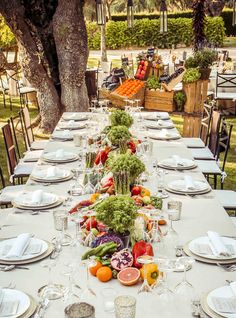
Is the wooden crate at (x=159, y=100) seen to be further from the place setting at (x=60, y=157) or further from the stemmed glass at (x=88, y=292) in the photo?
the stemmed glass at (x=88, y=292)

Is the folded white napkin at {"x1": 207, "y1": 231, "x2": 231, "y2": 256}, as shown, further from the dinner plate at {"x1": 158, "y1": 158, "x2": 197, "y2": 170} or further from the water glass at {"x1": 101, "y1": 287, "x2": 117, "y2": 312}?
the dinner plate at {"x1": 158, "y1": 158, "x2": 197, "y2": 170}

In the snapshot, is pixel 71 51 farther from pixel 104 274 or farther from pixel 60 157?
pixel 104 274

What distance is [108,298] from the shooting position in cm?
243

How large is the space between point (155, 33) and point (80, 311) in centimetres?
2853

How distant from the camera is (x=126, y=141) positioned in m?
4.61

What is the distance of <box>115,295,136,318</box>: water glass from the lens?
81.6 inches

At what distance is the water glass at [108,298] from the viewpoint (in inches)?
92.4

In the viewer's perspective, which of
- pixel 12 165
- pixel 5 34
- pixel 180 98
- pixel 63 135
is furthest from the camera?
pixel 5 34

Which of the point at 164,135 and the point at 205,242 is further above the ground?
the point at 205,242

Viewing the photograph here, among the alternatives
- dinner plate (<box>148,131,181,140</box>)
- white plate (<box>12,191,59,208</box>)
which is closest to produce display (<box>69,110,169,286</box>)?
white plate (<box>12,191,59,208</box>)

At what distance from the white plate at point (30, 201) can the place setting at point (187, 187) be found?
36.7 inches

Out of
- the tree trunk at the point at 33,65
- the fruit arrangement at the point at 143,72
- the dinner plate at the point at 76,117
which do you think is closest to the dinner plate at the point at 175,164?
the dinner plate at the point at 76,117

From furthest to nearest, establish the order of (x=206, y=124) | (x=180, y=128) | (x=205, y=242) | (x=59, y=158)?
(x=180, y=128), (x=206, y=124), (x=59, y=158), (x=205, y=242)

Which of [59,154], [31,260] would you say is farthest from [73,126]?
[31,260]
